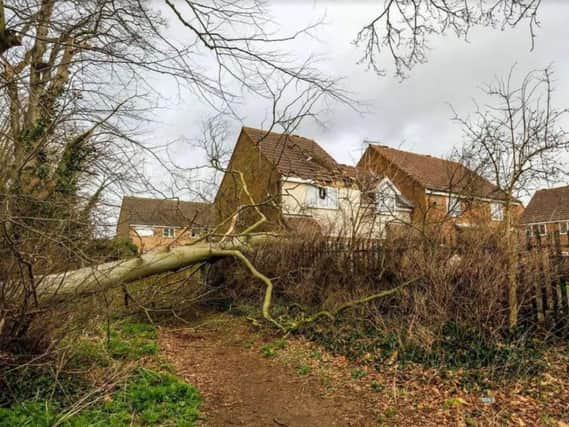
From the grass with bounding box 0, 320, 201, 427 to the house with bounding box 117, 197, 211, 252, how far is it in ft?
6.23

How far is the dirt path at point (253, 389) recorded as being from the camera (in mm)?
3738

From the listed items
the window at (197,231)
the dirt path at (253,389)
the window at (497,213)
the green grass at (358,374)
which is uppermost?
the window at (497,213)

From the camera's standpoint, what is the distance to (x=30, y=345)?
160 inches

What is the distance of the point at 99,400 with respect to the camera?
3.80 m

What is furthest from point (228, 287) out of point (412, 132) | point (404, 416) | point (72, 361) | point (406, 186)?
point (406, 186)

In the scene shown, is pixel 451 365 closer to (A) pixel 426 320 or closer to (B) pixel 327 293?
(A) pixel 426 320

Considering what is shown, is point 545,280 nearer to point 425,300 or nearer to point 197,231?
point 425,300

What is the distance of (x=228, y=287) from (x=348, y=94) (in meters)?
6.77

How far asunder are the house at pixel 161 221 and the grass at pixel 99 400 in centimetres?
190

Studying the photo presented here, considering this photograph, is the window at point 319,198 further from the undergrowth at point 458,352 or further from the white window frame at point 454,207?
the undergrowth at point 458,352

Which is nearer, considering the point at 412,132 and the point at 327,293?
the point at 327,293

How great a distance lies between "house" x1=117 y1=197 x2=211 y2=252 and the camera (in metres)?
6.36

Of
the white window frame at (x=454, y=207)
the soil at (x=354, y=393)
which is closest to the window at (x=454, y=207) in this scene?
the white window frame at (x=454, y=207)

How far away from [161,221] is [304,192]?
9.17 metres
